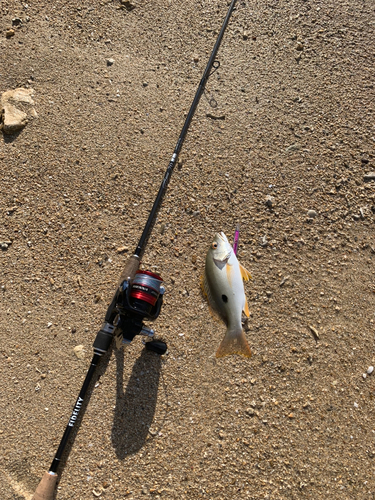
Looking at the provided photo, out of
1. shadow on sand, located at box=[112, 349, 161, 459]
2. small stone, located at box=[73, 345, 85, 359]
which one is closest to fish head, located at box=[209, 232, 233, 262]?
shadow on sand, located at box=[112, 349, 161, 459]

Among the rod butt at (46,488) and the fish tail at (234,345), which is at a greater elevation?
the fish tail at (234,345)

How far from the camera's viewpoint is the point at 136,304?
2059 mm

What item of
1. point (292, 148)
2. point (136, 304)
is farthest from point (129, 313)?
point (292, 148)

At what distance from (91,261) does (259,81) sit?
2.13 meters

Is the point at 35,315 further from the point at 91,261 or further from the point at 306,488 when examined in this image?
the point at 306,488

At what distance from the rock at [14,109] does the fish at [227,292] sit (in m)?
1.96

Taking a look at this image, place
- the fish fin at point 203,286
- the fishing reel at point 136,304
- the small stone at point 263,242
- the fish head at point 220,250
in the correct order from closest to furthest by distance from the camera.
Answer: the fishing reel at point 136,304 → the fish head at point 220,250 → the fish fin at point 203,286 → the small stone at point 263,242

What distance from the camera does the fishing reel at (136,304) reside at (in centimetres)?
205

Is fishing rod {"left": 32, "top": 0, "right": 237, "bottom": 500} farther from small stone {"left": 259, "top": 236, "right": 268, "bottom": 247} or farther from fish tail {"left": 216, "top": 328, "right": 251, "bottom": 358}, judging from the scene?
small stone {"left": 259, "top": 236, "right": 268, "bottom": 247}

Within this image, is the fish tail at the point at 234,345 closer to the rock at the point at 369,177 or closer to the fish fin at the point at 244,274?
the fish fin at the point at 244,274

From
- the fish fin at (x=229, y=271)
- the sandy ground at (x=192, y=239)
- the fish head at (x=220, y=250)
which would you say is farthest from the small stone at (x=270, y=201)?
the fish fin at (x=229, y=271)

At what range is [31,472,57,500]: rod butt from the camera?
218cm

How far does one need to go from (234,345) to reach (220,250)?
0.71m

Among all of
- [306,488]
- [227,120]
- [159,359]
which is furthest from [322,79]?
[306,488]
